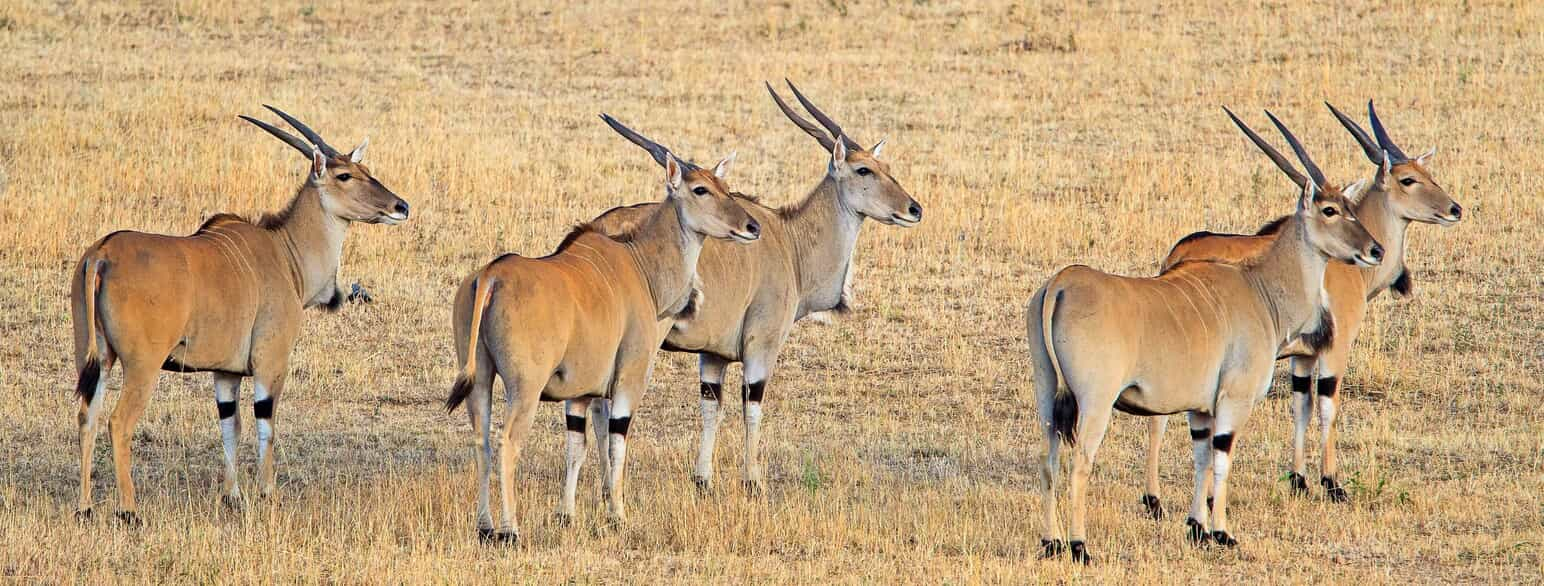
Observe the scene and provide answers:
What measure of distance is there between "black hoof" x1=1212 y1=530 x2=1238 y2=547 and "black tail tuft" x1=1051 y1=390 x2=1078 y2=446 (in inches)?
37.9

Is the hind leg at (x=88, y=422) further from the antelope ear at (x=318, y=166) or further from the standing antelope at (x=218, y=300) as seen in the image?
the antelope ear at (x=318, y=166)

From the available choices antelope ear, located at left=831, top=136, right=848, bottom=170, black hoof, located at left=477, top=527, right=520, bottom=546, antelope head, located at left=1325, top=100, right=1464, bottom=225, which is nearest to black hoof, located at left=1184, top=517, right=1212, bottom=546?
black hoof, located at left=477, top=527, right=520, bottom=546

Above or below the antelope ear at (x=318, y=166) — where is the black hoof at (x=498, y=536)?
below

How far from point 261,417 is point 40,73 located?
40.4ft

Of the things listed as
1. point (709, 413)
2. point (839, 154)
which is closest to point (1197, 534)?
point (709, 413)

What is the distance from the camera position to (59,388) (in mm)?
11156

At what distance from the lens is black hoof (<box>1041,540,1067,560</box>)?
7625 mm

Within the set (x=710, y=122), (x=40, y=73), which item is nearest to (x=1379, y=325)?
(x=710, y=122)

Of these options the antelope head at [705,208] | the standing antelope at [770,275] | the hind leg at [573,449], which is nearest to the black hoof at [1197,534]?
the standing antelope at [770,275]

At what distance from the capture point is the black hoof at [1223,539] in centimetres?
804

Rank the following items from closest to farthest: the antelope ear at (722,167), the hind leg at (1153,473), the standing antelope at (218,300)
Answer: the standing antelope at (218,300)
the hind leg at (1153,473)
the antelope ear at (722,167)

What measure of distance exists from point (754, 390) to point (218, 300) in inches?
108

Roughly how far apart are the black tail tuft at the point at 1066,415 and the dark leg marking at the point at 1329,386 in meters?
2.62

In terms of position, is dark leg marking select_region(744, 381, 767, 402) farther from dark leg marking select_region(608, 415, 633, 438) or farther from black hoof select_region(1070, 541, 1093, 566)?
black hoof select_region(1070, 541, 1093, 566)
